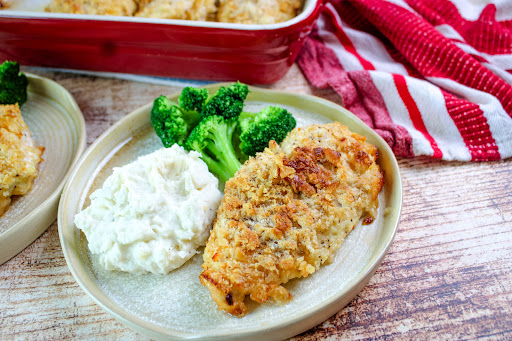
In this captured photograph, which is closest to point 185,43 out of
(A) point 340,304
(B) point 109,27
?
(B) point 109,27

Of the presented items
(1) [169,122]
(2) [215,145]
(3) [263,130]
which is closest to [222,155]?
(2) [215,145]

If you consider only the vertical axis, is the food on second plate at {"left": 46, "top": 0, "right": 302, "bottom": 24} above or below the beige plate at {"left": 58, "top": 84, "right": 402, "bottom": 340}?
above

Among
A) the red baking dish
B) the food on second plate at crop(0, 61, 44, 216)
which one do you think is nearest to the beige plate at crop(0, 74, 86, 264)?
the food on second plate at crop(0, 61, 44, 216)

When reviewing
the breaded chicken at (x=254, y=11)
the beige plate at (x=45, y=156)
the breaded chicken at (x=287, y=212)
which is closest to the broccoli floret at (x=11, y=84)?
the beige plate at (x=45, y=156)

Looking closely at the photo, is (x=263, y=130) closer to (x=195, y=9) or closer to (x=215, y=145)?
(x=215, y=145)

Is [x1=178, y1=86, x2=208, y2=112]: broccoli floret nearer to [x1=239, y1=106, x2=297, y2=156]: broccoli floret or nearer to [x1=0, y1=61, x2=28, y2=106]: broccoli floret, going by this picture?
[x1=239, y1=106, x2=297, y2=156]: broccoli floret

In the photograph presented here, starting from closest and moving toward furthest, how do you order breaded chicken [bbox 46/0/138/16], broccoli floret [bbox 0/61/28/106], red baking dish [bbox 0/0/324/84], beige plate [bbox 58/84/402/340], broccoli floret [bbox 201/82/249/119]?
beige plate [bbox 58/84/402/340] < broccoli floret [bbox 201/82/249/119] < red baking dish [bbox 0/0/324/84] < broccoli floret [bbox 0/61/28/106] < breaded chicken [bbox 46/0/138/16]
